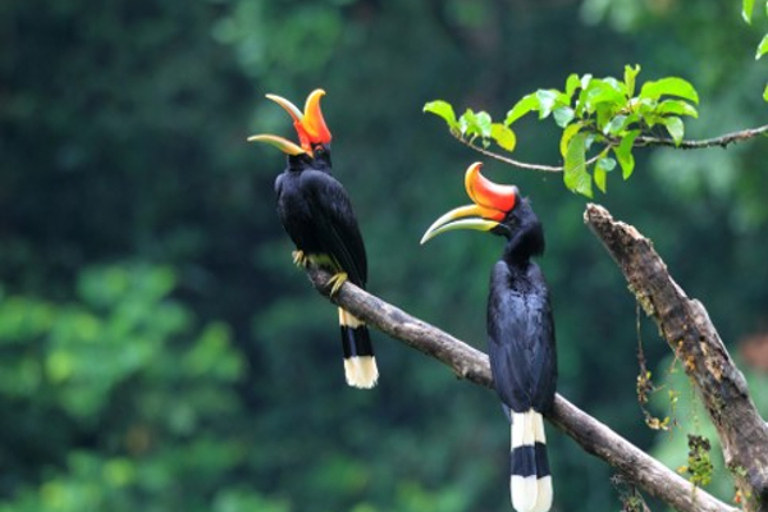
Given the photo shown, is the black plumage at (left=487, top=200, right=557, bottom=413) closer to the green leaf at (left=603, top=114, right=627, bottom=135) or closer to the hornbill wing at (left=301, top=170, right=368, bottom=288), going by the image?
the hornbill wing at (left=301, top=170, right=368, bottom=288)

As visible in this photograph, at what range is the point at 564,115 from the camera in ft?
13.3

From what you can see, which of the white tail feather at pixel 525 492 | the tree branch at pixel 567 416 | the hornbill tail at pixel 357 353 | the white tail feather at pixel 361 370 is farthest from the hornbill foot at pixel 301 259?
the white tail feather at pixel 525 492

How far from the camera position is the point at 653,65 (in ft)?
43.7

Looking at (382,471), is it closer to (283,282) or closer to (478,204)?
(283,282)

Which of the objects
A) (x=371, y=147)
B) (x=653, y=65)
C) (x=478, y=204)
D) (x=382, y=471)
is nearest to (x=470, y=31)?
(x=371, y=147)

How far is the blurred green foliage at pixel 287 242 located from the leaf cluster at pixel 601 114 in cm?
812

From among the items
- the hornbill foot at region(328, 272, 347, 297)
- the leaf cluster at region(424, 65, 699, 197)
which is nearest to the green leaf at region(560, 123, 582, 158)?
the leaf cluster at region(424, 65, 699, 197)

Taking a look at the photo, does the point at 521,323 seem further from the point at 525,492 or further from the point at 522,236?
the point at 525,492

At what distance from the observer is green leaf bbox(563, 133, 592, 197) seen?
412 centimetres

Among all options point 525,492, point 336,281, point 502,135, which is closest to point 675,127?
point 502,135

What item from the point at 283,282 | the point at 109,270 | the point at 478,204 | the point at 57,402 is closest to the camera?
the point at 478,204

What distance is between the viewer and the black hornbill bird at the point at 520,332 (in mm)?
4434

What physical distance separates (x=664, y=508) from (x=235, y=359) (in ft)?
9.27

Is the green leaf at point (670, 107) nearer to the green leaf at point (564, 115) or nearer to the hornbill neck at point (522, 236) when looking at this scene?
the green leaf at point (564, 115)
